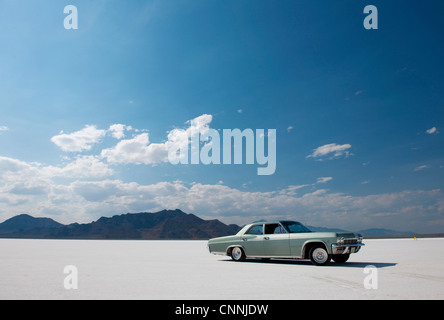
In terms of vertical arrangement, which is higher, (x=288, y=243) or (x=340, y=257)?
(x=288, y=243)

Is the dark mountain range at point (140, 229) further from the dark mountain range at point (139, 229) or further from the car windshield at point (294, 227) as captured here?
the car windshield at point (294, 227)

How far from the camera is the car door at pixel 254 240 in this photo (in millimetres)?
13133

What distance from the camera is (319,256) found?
456 inches

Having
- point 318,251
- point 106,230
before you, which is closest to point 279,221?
point 318,251

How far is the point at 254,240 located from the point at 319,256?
105 inches

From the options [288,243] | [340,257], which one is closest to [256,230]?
[288,243]

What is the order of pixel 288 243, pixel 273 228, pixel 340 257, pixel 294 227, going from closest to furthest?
1. pixel 288 243
2. pixel 340 257
3. pixel 294 227
4. pixel 273 228

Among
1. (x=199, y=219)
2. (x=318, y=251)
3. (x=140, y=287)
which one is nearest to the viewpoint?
(x=140, y=287)

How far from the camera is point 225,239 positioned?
14.5 metres

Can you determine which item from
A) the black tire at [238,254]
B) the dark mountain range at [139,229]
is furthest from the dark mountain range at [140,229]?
the black tire at [238,254]

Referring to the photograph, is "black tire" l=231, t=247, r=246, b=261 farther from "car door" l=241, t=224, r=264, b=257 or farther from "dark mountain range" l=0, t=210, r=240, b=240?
"dark mountain range" l=0, t=210, r=240, b=240

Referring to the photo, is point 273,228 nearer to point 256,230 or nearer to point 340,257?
point 256,230
